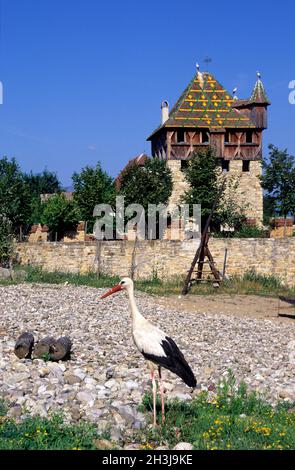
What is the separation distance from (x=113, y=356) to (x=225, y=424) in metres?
3.87

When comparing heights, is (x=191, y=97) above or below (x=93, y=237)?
above

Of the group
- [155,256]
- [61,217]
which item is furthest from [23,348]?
[61,217]

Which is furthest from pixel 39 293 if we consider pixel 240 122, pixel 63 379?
pixel 240 122

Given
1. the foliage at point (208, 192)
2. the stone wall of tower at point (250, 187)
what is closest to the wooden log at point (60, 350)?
the foliage at point (208, 192)

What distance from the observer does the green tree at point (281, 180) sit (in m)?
41.2

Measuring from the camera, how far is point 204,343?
42.4 ft

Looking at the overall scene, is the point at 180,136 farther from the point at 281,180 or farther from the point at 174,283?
the point at 174,283

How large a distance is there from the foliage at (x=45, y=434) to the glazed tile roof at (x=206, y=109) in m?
41.7

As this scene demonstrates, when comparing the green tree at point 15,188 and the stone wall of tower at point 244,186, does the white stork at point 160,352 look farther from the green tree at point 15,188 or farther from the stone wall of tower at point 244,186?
the stone wall of tower at point 244,186

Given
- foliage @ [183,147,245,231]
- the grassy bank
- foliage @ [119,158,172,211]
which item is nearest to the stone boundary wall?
foliage @ [183,147,245,231]

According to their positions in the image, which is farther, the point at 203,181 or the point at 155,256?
the point at 203,181

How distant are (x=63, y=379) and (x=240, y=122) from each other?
137ft

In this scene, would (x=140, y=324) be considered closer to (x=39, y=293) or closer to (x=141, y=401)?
(x=141, y=401)

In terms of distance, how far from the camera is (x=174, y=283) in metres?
24.8
